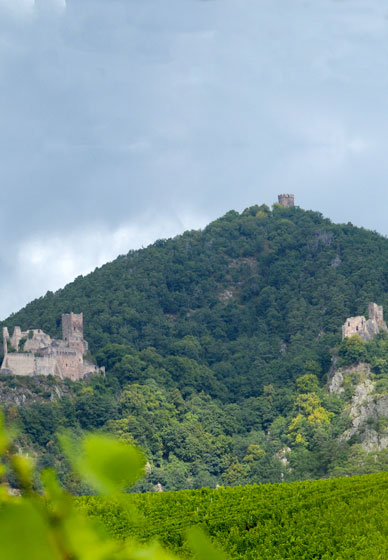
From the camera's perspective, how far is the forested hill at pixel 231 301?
77000mm

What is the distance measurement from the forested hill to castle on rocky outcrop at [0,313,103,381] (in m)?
4.15

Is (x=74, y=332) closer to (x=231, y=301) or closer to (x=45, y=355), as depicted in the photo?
Answer: (x=45, y=355)

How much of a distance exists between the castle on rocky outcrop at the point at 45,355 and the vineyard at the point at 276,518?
4403 cm

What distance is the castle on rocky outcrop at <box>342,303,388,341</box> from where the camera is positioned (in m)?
70.1

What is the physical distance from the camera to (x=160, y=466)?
60.8 meters

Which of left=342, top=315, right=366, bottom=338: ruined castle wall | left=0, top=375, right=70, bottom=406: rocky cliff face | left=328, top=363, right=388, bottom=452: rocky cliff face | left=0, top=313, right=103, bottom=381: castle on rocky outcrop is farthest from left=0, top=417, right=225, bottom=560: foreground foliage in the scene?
left=342, top=315, right=366, bottom=338: ruined castle wall

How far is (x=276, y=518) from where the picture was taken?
16.1 metres

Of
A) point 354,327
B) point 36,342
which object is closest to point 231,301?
point 354,327

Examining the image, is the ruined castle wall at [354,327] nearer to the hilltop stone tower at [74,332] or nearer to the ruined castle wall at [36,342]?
the hilltop stone tower at [74,332]

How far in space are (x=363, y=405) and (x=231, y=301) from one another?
37.4 meters

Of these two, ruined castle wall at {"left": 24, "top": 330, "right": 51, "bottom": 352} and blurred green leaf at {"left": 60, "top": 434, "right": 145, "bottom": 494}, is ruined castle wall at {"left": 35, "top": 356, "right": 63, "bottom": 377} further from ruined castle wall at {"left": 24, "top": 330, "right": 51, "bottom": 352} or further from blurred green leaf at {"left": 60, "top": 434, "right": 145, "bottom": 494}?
blurred green leaf at {"left": 60, "top": 434, "right": 145, "bottom": 494}

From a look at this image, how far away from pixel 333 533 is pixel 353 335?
180 feet

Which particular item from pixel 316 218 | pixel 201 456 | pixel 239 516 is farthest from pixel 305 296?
pixel 239 516

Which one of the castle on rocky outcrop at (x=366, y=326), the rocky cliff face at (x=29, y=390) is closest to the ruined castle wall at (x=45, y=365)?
the rocky cliff face at (x=29, y=390)
